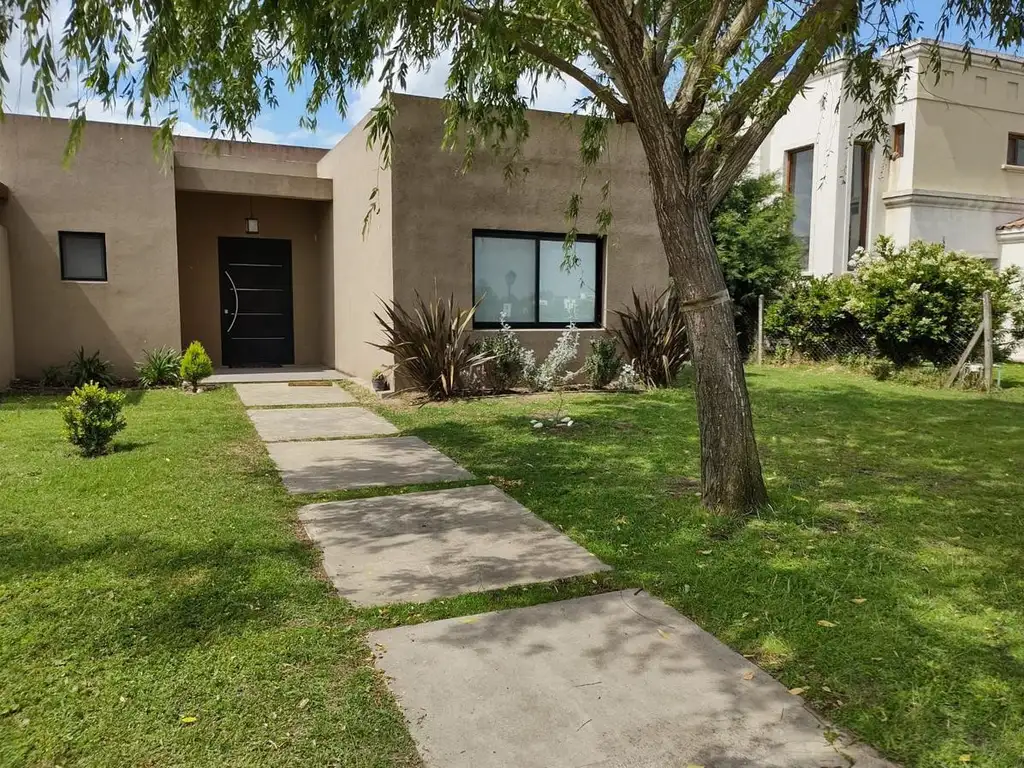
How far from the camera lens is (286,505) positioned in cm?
485

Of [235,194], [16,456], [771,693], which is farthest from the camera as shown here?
[235,194]

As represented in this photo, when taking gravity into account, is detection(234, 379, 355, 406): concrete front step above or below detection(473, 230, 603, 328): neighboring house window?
below

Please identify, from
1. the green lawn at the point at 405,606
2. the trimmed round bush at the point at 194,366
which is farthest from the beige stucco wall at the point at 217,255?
the green lawn at the point at 405,606

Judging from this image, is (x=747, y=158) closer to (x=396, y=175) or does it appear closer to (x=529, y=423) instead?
(x=529, y=423)

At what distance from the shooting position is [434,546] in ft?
13.5

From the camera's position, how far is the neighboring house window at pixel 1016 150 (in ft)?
53.0

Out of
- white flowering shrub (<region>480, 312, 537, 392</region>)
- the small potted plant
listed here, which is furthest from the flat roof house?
white flowering shrub (<region>480, 312, 537, 392</region>)

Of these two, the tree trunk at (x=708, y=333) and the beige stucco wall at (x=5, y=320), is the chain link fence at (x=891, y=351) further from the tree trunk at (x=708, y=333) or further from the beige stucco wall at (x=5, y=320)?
the beige stucco wall at (x=5, y=320)

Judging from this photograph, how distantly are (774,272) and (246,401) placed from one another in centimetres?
1088

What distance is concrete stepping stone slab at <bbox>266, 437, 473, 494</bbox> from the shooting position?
18.0 ft

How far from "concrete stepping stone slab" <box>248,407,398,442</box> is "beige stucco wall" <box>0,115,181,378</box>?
373 cm

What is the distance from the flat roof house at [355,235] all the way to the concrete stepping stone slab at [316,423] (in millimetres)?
1617

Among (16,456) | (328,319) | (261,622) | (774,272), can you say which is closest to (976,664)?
(261,622)

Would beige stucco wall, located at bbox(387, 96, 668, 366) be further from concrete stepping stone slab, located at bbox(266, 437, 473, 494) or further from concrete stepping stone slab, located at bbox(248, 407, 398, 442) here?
concrete stepping stone slab, located at bbox(266, 437, 473, 494)
